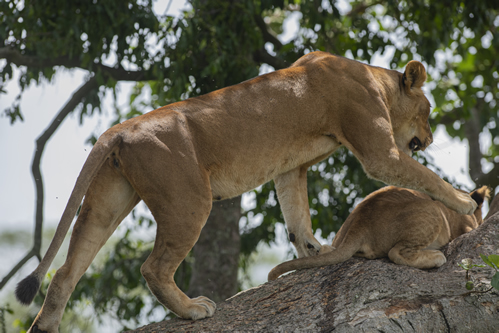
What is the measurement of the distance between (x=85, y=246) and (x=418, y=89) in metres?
3.05

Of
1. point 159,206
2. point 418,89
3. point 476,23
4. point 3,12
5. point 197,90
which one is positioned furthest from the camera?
point 476,23

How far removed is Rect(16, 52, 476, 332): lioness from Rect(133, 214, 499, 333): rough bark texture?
29cm

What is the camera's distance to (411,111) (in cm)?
476

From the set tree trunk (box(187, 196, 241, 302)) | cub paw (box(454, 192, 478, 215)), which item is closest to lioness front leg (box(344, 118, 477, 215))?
cub paw (box(454, 192, 478, 215))

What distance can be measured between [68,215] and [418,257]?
2.34 meters

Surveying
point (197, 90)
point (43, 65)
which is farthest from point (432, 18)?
point (43, 65)

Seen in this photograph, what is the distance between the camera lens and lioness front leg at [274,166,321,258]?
4441mm

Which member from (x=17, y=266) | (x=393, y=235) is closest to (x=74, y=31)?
(x=17, y=266)

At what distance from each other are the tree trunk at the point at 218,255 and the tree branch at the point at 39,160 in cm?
177

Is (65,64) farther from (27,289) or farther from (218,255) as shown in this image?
(27,289)

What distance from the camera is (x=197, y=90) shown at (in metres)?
6.39

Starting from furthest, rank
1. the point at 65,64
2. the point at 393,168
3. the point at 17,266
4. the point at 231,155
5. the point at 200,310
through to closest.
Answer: the point at 65,64 → the point at 17,266 → the point at 393,168 → the point at 231,155 → the point at 200,310

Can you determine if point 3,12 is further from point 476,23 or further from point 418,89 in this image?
point 476,23

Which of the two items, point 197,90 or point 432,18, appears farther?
point 432,18
